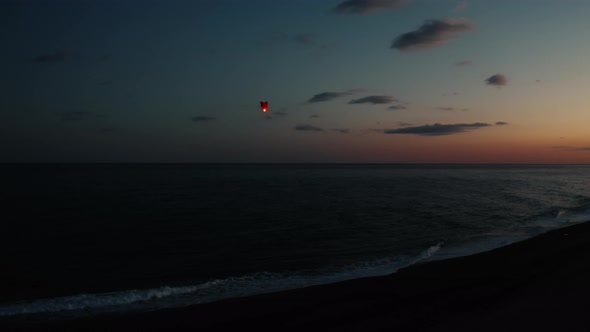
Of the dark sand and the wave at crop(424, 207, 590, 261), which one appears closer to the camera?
the dark sand

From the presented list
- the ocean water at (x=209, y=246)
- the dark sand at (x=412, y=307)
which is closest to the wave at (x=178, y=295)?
the ocean water at (x=209, y=246)

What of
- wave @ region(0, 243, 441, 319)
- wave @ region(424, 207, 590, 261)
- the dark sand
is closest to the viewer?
the dark sand

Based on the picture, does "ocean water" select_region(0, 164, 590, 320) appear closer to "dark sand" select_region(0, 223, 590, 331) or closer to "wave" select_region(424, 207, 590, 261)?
"wave" select_region(424, 207, 590, 261)

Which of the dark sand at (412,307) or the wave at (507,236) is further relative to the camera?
the wave at (507,236)

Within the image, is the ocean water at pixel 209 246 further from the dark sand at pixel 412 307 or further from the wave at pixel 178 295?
the dark sand at pixel 412 307

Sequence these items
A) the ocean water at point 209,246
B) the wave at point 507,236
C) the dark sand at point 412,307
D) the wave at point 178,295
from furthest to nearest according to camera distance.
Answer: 1. the wave at point 507,236
2. the ocean water at point 209,246
3. the wave at point 178,295
4. the dark sand at point 412,307

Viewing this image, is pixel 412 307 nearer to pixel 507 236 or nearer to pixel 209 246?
pixel 209 246

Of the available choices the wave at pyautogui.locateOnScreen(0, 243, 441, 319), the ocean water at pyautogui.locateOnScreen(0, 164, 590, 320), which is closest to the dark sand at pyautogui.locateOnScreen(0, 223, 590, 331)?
the wave at pyautogui.locateOnScreen(0, 243, 441, 319)
